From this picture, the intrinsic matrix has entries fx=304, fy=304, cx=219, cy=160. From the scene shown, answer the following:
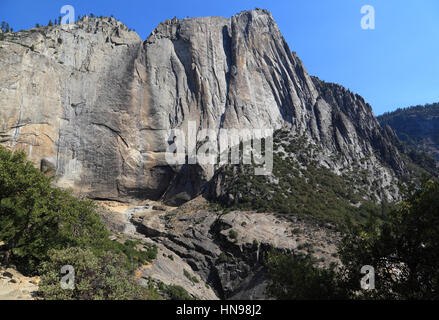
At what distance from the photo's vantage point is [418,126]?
158875 millimetres

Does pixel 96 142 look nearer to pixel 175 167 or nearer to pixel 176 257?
pixel 175 167

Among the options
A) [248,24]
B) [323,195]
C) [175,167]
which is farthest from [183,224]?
[248,24]

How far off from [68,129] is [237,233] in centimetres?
3628

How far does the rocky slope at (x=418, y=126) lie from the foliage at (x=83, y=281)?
139m

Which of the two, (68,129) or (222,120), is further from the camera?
(222,120)

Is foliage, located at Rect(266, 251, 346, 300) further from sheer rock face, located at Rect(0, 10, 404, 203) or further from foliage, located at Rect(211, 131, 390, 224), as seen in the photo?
sheer rock face, located at Rect(0, 10, 404, 203)

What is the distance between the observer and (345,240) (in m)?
13.8
